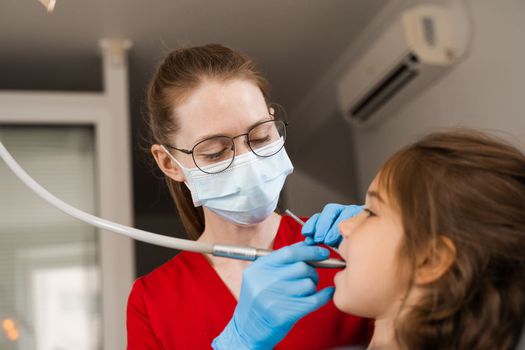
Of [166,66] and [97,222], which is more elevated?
[166,66]

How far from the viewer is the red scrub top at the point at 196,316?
127cm

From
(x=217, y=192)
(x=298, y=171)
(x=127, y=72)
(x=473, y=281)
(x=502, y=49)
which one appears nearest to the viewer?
(x=473, y=281)

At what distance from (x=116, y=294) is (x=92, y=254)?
228 mm

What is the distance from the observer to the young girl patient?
95 centimetres

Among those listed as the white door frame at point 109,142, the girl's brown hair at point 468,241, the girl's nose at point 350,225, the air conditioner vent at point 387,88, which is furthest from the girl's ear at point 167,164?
the air conditioner vent at point 387,88

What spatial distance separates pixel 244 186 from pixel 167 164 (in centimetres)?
20

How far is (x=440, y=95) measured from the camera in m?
2.69

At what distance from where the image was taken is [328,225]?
121cm

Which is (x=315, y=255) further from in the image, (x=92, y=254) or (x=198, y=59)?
(x=92, y=254)

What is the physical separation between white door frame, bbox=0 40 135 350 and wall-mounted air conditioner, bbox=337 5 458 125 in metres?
1.07

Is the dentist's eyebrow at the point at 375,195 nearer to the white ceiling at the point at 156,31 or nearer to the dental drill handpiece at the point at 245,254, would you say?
the dental drill handpiece at the point at 245,254

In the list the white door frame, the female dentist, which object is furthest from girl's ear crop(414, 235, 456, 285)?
the white door frame

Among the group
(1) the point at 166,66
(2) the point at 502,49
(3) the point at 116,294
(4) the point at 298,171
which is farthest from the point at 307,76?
(1) the point at 166,66

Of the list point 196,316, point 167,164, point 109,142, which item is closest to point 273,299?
point 196,316
